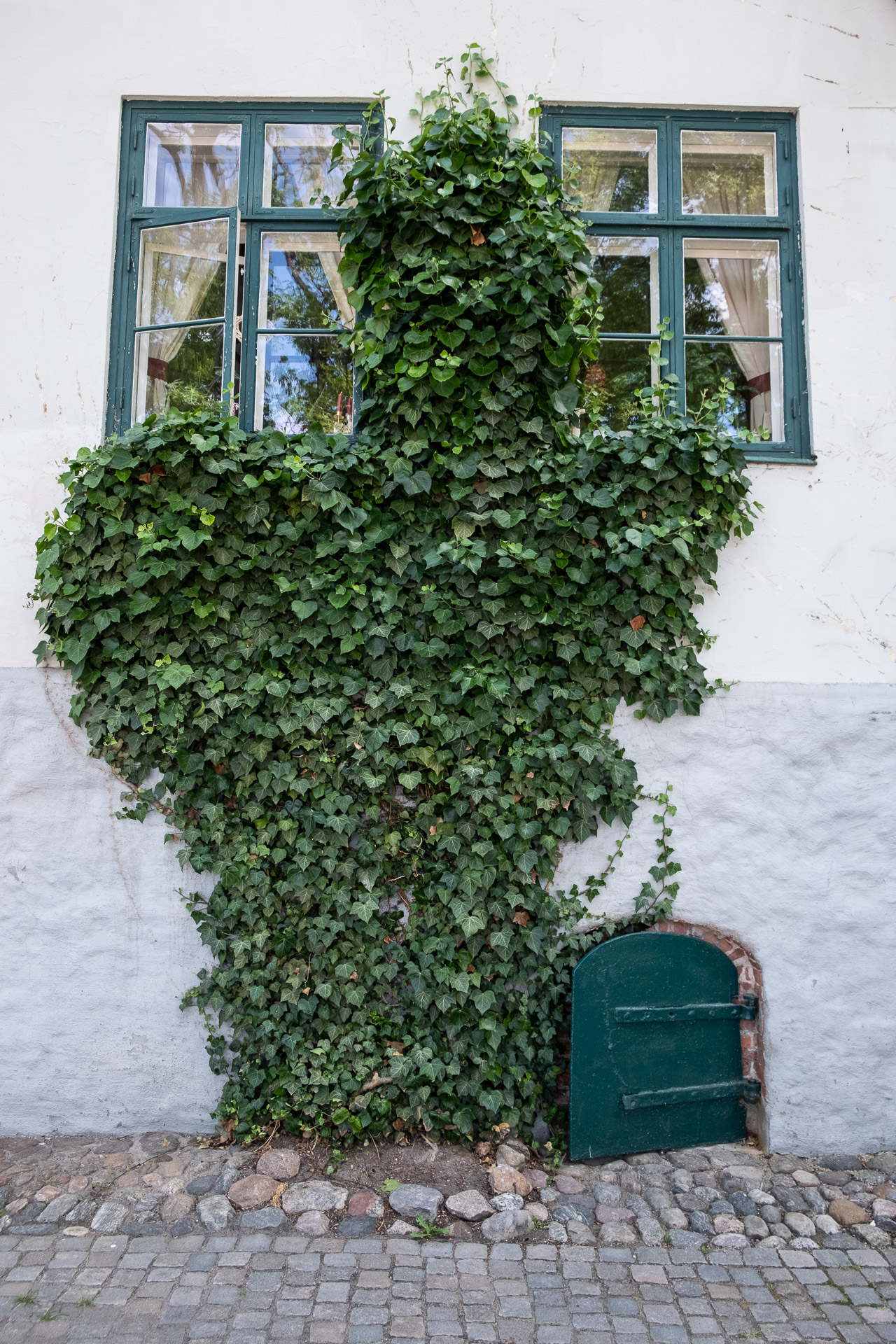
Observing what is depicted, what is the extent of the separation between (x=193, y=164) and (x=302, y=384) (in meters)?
1.33

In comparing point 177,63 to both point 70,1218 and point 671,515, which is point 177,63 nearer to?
point 671,515

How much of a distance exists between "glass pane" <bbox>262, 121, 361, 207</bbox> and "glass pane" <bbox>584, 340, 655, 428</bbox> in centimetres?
167

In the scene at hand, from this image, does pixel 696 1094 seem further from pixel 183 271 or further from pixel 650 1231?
pixel 183 271

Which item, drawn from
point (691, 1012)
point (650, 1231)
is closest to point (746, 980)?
point (691, 1012)

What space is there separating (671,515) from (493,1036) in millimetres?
2452

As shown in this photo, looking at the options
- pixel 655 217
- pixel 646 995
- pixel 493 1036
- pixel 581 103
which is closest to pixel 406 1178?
pixel 493 1036

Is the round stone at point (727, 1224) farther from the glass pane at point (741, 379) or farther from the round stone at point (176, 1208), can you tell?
the glass pane at point (741, 379)

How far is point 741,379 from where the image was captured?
4.62 metres

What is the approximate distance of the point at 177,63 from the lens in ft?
14.9

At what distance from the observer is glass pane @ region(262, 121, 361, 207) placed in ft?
15.2

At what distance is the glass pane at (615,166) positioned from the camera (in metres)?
4.65

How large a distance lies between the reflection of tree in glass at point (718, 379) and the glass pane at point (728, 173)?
75cm

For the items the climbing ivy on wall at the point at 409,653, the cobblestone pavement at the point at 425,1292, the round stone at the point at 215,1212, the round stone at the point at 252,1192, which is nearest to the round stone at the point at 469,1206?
the cobblestone pavement at the point at 425,1292

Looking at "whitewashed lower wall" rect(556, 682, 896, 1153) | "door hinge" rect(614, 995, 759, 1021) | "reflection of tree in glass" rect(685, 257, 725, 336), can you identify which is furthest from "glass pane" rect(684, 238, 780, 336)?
"door hinge" rect(614, 995, 759, 1021)
